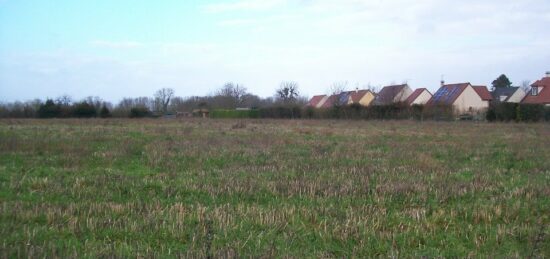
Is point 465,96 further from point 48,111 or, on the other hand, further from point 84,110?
point 48,111

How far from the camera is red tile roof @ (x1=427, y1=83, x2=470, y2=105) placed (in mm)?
72812

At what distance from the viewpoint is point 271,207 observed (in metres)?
7.28

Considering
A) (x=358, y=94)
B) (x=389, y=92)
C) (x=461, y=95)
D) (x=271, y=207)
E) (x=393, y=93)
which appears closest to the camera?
(x=271, y=207)

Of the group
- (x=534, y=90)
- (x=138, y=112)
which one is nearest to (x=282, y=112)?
(x=138, y=112)

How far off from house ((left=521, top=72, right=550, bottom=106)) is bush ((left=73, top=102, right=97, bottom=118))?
57.8 meters

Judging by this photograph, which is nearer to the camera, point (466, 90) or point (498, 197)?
point (498, 197)

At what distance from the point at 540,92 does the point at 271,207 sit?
67.7 metres

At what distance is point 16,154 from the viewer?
1376 cm

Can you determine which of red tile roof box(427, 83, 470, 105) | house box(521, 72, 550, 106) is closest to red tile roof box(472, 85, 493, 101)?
red tile roof box(427, 83, 470, 105)

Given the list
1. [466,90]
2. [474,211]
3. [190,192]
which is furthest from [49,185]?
[466,90]

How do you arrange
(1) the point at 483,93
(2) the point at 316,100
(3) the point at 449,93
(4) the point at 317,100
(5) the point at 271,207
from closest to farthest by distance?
(5) the point at 271,207 → (3) the point at 449,93 → (1) the point at 483,93 → (4) the point at 317,100 → (2) the point at 316,100

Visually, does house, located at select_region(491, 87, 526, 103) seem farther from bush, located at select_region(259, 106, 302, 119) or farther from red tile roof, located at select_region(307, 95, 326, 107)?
red tile roof, located at select_region(307, 95, 326, 107)

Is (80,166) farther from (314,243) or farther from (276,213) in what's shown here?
(314,243)

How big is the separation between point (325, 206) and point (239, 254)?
Result: 2679mm
